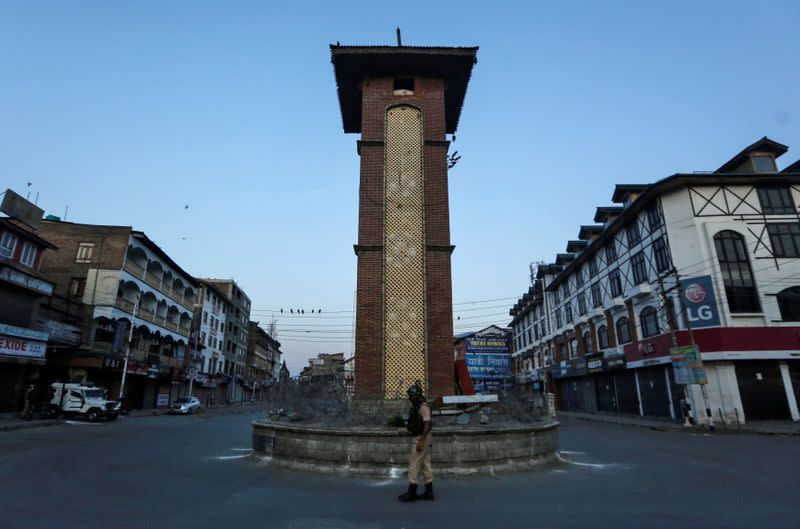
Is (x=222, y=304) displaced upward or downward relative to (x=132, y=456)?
upward

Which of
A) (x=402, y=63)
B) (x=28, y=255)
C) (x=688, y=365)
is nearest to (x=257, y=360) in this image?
(x=28, y=255)

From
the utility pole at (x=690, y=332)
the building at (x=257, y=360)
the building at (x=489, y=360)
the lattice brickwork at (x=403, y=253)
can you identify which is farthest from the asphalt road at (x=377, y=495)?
the building at (x=257, y=360)

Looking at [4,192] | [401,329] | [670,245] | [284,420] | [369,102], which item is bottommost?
[284,420]

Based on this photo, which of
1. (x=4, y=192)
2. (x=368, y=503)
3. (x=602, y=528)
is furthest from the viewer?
(x=4, y=192)

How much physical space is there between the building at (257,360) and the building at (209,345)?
12.9 metres

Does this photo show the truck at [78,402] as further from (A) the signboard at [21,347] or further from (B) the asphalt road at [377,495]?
(B) the asphalt road at [377,495]

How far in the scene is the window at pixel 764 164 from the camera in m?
25.3

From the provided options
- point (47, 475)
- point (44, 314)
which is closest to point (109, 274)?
point (44, 314)

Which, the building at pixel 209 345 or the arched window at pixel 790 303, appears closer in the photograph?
the arched window at pixel 790 303

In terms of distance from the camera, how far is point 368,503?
6.32 meters

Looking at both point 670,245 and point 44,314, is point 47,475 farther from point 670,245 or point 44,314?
point 670,245

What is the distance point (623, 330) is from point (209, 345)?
159ft

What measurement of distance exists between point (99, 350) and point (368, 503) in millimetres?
33601

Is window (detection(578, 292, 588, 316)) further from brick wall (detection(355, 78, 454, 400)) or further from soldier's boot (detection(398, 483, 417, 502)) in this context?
soldier's boot (detection(398, 483, 417, 502))
